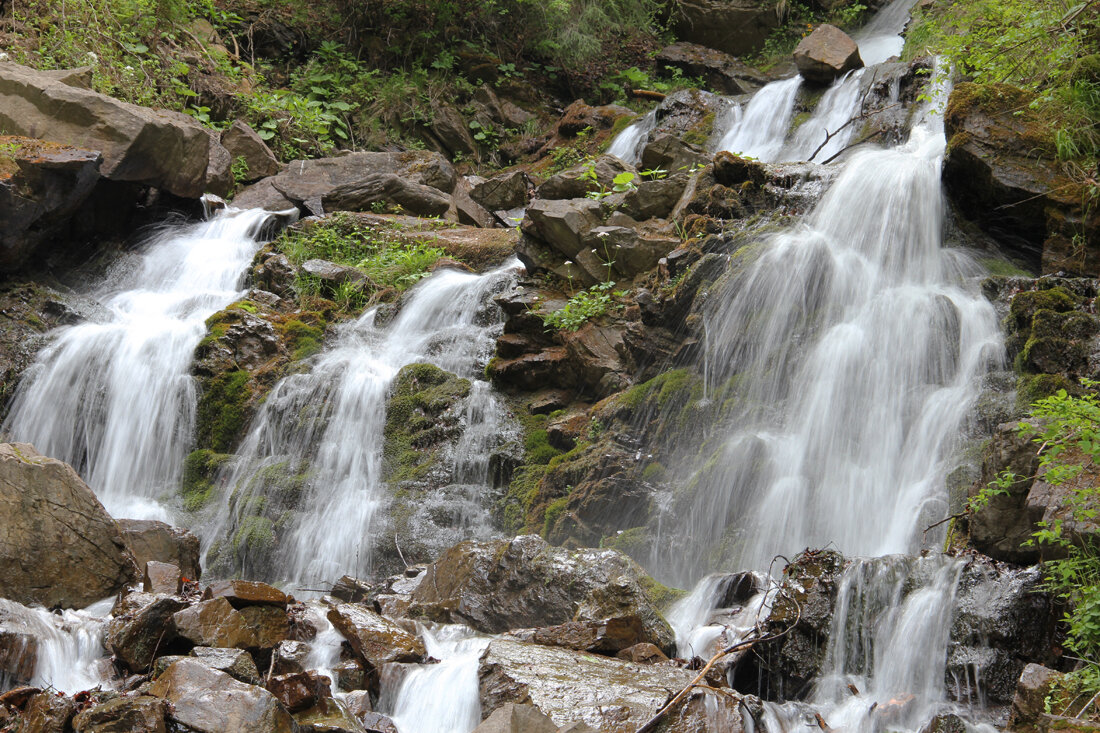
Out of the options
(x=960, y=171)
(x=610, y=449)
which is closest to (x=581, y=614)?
(x=610, y=449)

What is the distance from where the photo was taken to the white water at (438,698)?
14.5 feet

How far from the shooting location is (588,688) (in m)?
4.20

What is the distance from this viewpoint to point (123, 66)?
44.8ft

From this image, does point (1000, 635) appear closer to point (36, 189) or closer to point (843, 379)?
point (843, 379)

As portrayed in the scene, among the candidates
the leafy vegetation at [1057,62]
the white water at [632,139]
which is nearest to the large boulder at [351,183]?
the white water at [632,139]

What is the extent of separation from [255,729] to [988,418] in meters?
4.96

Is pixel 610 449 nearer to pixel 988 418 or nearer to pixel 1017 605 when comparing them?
pixel 988 418

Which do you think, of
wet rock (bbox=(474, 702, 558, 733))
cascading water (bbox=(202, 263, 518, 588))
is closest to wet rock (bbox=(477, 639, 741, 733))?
wet rock (bbox=(474, 702, 558, 733))

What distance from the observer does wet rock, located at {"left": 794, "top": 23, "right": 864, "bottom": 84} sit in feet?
45.0

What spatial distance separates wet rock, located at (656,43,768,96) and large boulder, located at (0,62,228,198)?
10.8 metres

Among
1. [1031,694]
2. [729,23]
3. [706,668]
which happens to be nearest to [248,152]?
[729,23]

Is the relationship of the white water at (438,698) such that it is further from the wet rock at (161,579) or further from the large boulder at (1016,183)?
the large boulder at (1016,183)

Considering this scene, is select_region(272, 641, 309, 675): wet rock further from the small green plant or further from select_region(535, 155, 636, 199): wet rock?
select_region(535, 155, 636, 199): wet rock

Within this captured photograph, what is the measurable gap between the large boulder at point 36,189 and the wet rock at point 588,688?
7953mm
